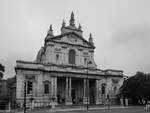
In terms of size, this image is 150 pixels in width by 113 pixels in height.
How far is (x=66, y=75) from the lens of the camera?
4438cm

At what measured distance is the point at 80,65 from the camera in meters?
49.9

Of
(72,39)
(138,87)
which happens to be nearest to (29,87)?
(72,39)

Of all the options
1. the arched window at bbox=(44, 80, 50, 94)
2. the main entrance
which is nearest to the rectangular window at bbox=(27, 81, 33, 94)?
the arched window at bbox=(44, 80, 50, 94)

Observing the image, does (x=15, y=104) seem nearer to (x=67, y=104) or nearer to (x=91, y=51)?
(x=67, y=104)

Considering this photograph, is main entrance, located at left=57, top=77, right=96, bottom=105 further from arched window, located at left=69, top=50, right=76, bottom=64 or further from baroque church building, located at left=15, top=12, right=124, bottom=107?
arched window, located at left=69, top=50, right=76, bottom=64

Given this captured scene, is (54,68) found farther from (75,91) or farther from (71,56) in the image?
(75,91)

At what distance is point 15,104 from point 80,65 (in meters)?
17.6

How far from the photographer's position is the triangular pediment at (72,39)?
48.4 metres

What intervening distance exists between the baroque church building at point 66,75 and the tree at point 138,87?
500 centimetres

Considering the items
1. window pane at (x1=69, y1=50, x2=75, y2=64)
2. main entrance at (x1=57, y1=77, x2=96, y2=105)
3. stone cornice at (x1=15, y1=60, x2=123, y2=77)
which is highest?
window pane at (x1=69, y1=50, x2=75, y2=64)

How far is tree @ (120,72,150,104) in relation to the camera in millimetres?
43969

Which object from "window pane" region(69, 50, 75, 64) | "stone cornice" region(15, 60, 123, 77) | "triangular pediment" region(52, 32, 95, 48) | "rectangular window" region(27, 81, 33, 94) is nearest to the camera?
"rectangular window" region(27, 81, 33, 94)

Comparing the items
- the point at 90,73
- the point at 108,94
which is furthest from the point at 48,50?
the point at 108,94

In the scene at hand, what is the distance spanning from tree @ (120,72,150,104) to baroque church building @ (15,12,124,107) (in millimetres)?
4999
